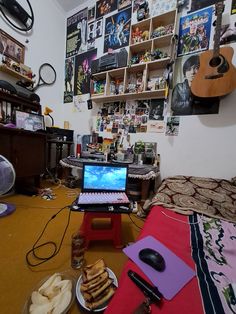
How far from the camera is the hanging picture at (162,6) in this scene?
1.99 meters

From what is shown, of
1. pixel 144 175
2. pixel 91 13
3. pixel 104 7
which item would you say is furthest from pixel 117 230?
pixel 91 13

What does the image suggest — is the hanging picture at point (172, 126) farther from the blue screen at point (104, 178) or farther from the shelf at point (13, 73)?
the shelf at point (13, 73)

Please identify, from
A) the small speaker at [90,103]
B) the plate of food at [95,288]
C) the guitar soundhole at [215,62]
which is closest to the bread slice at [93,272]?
the plate of food at [95,288]

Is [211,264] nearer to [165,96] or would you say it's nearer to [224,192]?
[224,192]

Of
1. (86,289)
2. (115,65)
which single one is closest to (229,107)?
(115,65)

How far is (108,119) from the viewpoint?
100 inches

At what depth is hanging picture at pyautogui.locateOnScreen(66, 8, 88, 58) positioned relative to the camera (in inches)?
110

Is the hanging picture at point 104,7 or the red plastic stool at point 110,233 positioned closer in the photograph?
the red plastic stool at point 110,233

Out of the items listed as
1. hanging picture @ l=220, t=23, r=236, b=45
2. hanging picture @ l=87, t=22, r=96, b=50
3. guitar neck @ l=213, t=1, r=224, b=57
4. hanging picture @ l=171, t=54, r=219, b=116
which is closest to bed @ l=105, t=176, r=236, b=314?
hanging picture @ l=171, t=54, r=219, b=116

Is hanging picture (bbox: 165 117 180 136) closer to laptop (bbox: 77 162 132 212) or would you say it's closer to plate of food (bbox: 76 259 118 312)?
laptop (bbox: 77 162 132 212)

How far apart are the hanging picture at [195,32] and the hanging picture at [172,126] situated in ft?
2.57

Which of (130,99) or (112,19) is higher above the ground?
(112,19)

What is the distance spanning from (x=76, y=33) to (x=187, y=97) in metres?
2.37

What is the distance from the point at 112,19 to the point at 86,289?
324 cm
